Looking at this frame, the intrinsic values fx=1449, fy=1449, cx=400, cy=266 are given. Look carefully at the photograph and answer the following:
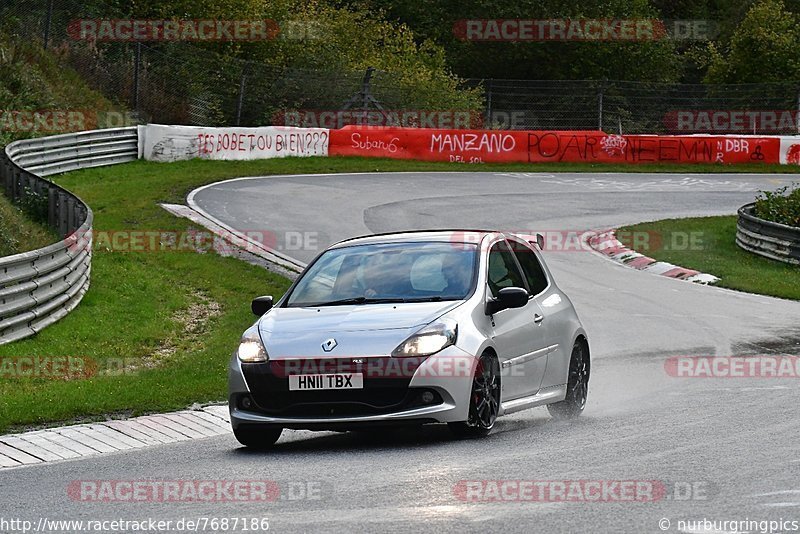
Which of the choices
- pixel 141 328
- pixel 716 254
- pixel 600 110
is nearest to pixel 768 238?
pixel 716 254

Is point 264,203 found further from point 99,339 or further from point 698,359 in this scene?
point 698,359

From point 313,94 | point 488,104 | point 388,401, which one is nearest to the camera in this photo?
point 388,401

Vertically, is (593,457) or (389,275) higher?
(389,275)

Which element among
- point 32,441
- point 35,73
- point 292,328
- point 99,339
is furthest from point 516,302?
point 35,73

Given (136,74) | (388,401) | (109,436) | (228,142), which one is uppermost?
(136,74)

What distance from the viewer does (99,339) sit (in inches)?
614

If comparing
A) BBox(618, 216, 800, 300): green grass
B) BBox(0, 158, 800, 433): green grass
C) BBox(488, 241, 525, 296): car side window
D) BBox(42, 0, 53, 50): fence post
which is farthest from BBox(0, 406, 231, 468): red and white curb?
BBox(42, 0, 53, 50): fence post

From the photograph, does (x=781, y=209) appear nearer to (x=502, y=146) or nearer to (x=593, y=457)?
(x=502, y=146)

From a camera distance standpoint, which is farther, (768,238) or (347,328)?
(768,238)

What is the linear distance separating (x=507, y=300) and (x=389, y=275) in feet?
3.11

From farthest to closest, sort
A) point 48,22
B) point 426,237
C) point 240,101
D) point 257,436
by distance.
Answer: point 240,101 → point 48,22 → point 426,237 → point 257,436

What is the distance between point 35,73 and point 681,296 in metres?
21.9

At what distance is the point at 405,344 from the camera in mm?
9602

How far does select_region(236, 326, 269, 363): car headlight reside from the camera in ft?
32.2
